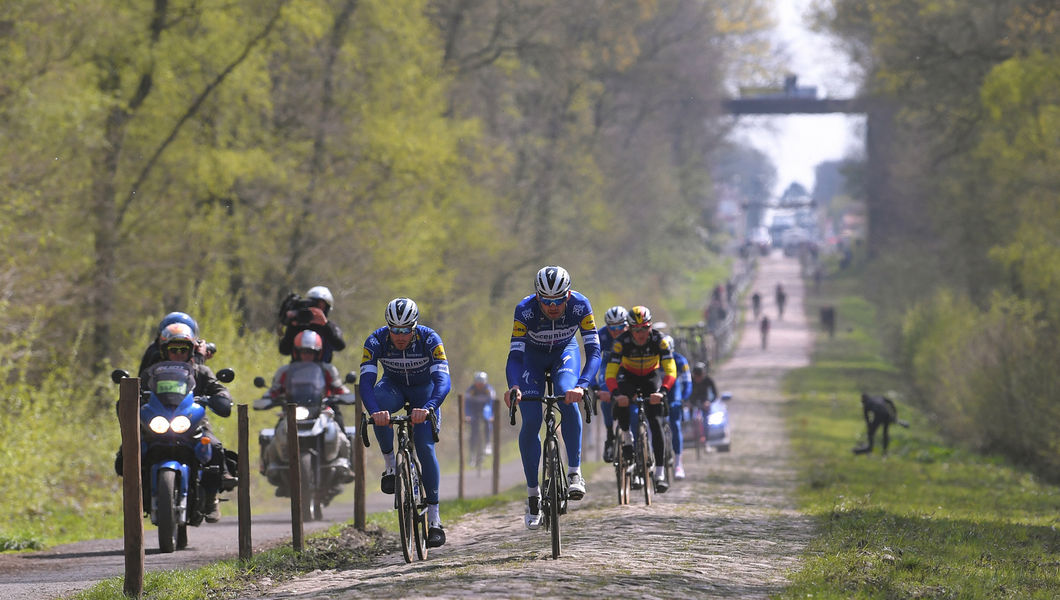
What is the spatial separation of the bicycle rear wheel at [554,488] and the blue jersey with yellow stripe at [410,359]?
938 mm

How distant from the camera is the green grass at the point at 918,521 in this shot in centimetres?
1036

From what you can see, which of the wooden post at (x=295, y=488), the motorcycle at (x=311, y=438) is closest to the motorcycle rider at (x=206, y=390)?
the wooden post at (x=295, y=488)

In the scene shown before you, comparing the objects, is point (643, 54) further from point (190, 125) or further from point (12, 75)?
point (12, 75)

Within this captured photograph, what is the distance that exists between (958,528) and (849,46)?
37434 millimetres

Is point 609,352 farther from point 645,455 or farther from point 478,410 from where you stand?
point 478,410

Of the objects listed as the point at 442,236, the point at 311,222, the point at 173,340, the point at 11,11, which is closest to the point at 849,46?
the point at 442,236

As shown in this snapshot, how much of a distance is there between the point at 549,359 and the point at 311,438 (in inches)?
176

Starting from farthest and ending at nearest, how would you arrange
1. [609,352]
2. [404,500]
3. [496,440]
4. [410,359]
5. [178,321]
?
[496,440] < [609,352] < [178,321] < [410,359] < [404,500]

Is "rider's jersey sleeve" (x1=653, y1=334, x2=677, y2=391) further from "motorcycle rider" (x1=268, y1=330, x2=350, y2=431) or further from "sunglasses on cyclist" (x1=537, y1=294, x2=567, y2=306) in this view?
"sunglasses on cyclist" (x1=537, y1=294, x2=567, y2=306)

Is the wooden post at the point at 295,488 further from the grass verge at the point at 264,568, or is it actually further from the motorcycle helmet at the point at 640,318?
the motorcycle helmet at the point at 640,318

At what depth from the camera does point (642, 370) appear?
15.6 metres

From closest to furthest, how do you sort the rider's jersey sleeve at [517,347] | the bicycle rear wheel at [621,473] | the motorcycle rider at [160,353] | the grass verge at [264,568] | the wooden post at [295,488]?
1. the grass verge at [264,568]
2. the rider's jersey sleeve at [517,347]
3. the wooden post at [295,488]
4. the motorcycle rider at [160,353]
5. the bicycle rear wheel at [621,473]

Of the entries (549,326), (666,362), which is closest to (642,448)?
(666,362)

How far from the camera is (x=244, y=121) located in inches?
1203
